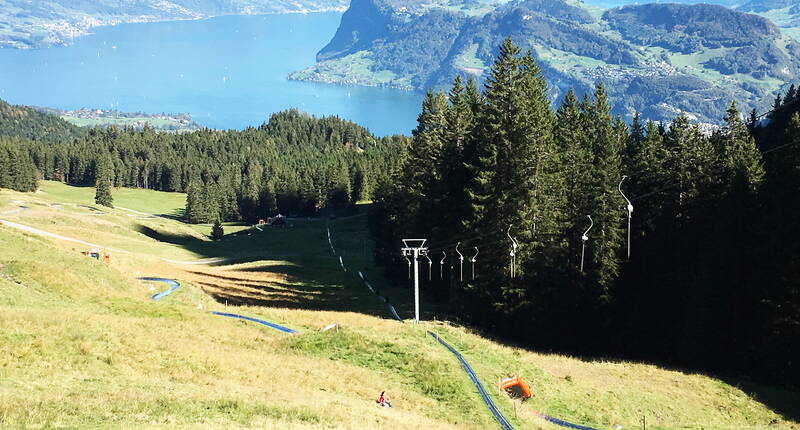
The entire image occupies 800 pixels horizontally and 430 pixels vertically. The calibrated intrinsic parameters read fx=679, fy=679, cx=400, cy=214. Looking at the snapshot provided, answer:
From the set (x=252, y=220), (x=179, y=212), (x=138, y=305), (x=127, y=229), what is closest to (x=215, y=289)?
(x=138, y=305)

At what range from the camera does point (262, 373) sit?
1260 inches

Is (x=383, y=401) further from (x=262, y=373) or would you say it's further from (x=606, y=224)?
(x=606, y=224)


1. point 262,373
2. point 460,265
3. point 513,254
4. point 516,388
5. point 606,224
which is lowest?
point 516,388

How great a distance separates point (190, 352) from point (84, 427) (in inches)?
526

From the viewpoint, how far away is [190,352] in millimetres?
33281

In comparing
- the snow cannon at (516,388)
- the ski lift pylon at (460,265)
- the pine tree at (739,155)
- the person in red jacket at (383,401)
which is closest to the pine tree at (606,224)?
the pine tree at (739,155)

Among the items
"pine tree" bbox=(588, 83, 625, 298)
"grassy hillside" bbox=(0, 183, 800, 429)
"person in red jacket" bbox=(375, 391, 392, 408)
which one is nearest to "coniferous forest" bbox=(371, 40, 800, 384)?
"pine tree" bbox=(588, 83, 625, 298)

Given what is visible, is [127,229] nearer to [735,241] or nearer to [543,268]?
[543,268]

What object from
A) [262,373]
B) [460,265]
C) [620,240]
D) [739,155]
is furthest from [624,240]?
[262,373]

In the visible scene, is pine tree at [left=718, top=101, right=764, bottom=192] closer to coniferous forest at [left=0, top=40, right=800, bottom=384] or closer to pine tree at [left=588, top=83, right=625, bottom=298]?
coniferous forest at [left=0, top=40, right=800, bottom=384]

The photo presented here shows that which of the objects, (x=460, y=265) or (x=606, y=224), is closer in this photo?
(x=606, y=224)

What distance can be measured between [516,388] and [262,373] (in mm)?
12836

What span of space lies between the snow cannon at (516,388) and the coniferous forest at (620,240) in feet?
44.2

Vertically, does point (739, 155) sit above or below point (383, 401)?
above
